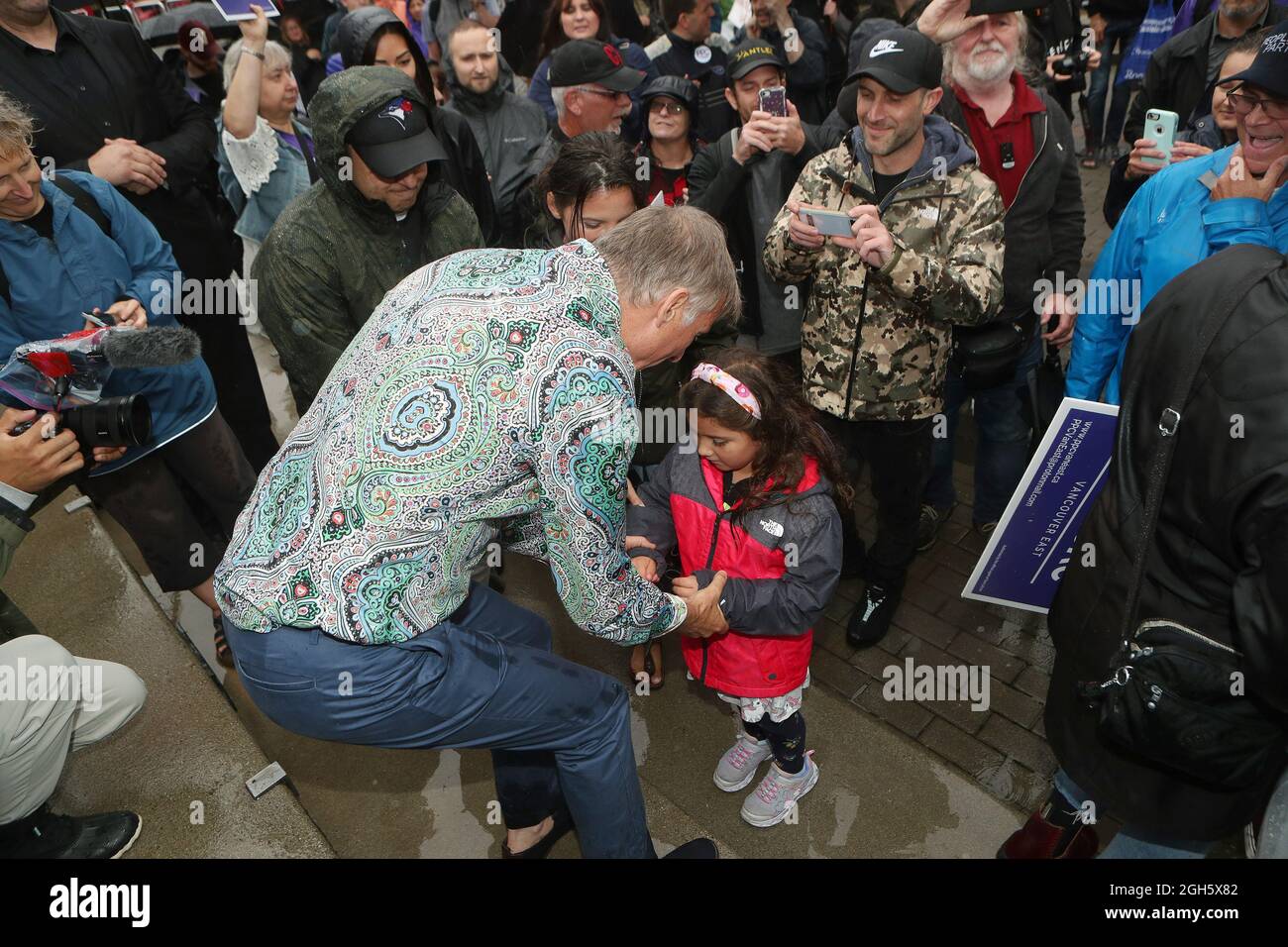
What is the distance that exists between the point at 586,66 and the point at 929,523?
2711mm

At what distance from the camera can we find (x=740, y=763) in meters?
2.88

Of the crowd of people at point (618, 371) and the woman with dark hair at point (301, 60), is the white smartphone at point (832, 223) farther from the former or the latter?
the woman with dark hair at point (301, 60)

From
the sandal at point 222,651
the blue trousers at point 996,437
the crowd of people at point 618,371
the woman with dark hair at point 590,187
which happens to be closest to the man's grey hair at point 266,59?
the crowd of people at point 618,371

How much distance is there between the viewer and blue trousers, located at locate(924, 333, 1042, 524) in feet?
12.0

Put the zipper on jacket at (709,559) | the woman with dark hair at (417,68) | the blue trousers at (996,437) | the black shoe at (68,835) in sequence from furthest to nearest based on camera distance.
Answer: the woman with dark hair at (417,68), the blue trousers at (996,437), the zipper on jacket at (709,559), the black shoe at (68,835)

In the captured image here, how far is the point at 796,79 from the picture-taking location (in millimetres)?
5324

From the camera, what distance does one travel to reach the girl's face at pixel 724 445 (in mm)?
2395

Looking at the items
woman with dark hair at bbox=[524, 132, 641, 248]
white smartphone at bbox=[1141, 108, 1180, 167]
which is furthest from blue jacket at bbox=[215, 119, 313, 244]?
white smartphone at bbox=[1141, 108, 1180, 167]

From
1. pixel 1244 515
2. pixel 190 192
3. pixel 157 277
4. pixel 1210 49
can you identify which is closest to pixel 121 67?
pixel 190 192

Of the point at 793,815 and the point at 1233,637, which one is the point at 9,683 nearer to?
the point at 793,815

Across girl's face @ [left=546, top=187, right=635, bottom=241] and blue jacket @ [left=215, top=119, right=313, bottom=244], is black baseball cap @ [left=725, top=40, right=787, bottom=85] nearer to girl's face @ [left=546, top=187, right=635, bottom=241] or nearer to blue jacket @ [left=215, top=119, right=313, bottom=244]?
girl's face @ [left=546, top=187, right=635, bottom=241]

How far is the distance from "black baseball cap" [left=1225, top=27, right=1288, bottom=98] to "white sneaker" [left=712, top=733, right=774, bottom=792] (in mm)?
2452

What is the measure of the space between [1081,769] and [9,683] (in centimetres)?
280

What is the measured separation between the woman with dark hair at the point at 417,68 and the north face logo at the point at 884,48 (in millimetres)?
1859
